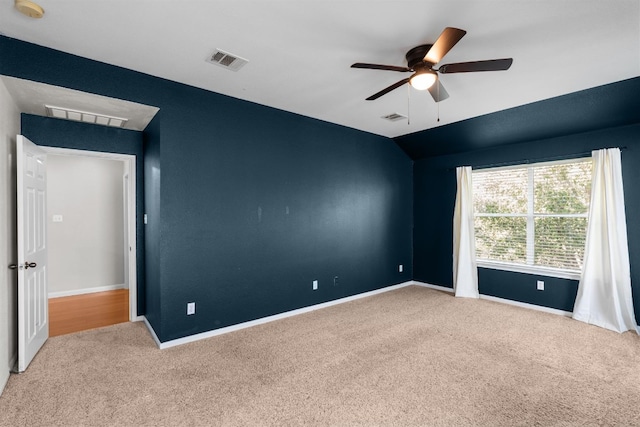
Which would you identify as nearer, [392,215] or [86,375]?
[86,375]

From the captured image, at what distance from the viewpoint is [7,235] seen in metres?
2.57

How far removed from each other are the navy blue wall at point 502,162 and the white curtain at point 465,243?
17 cm

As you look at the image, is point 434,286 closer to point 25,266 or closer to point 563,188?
point 563,188

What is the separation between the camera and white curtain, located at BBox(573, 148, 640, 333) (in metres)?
3.65

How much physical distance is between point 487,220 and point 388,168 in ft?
6.09

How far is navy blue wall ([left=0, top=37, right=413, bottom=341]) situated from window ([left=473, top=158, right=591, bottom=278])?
1973 mm

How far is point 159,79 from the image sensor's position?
3094mm

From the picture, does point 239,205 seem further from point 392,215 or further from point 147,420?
point 392,215

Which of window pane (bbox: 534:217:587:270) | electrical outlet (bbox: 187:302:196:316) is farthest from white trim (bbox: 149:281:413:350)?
window pane (bbox: 534:217:587:270)

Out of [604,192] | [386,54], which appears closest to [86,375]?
[386,54]

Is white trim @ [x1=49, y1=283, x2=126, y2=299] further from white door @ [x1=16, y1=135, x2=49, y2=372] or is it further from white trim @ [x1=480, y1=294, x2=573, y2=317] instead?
white trim @ [x1=480, y1=294, x2=573, y2=317]

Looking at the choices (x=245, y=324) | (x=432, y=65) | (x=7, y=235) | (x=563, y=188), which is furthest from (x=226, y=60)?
(x=563, y=188)

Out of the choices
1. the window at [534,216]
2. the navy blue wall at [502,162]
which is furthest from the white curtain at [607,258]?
the window at [534,216]

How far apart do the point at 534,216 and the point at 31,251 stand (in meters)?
6.12
